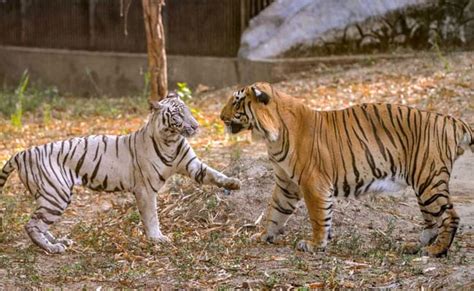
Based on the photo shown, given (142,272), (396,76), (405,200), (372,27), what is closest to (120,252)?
(142,272)

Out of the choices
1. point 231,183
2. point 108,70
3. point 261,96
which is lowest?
point 231,183

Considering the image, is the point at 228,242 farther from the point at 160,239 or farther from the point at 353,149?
the point at 353,149

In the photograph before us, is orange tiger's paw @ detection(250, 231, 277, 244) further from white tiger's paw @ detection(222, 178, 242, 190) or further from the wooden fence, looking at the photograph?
the wooden fence

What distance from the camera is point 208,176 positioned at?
692 cm

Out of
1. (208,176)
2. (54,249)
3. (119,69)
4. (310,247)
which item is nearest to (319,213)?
(310,247)

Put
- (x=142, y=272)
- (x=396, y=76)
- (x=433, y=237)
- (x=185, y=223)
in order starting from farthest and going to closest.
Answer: (x=396, y=76)
(x=185, y=223)
(x=433, y=237)
(x=142, y=272)

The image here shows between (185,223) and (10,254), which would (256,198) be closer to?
(185,223)

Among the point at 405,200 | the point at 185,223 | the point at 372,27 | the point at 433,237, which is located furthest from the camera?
the point at 372,27

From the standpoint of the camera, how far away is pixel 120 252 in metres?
6.76

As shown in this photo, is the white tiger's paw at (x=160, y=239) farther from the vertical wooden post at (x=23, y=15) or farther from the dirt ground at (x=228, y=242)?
the vertical wooden post at (x=23, y=15)

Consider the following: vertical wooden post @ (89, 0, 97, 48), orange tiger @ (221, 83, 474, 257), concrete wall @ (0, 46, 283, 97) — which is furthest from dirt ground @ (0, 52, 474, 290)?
vertical wooden post @ (89, 0, 97, 48)

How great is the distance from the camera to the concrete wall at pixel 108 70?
14.7 metres

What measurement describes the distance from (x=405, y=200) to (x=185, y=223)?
1860 millimetres

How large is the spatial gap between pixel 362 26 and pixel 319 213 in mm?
8120
